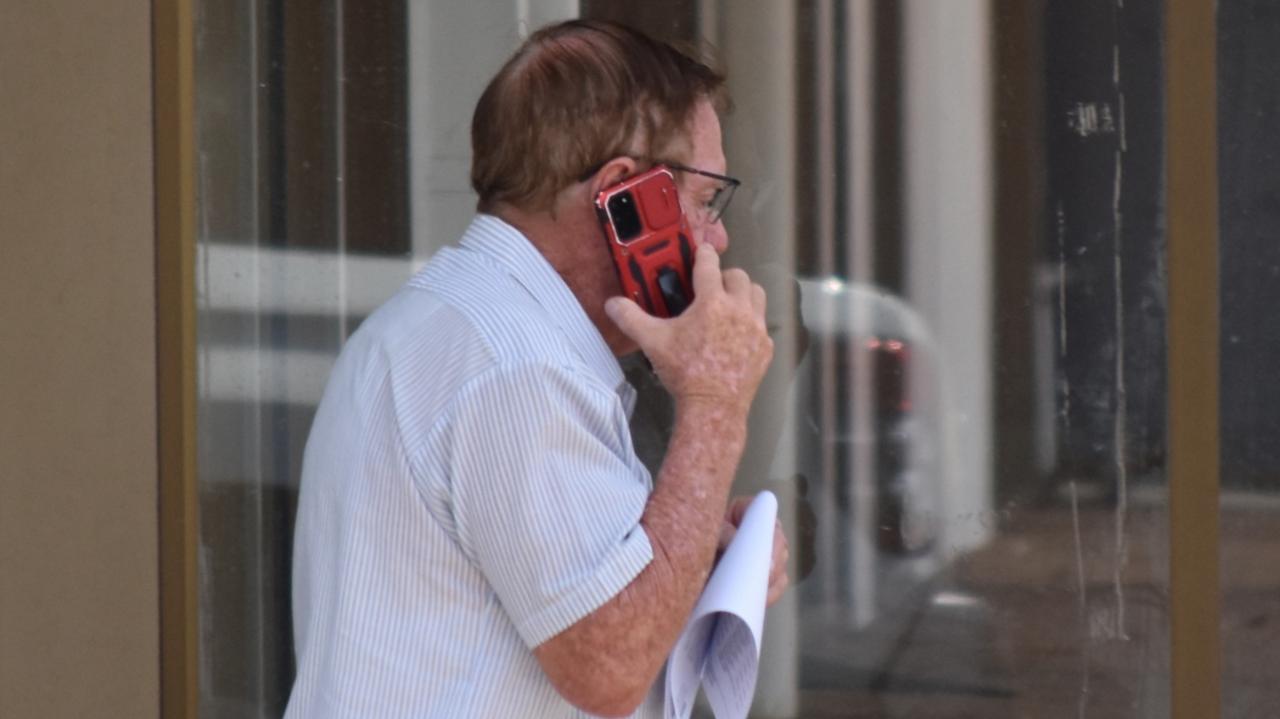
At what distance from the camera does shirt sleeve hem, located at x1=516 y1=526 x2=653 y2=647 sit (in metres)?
1.77

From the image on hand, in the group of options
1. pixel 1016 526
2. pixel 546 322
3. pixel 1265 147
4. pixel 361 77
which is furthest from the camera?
pixel 361 77

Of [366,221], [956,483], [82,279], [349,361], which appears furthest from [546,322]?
[82,279]

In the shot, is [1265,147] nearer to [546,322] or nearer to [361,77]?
[546,322]

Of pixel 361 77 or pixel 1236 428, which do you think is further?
pixel 361 77

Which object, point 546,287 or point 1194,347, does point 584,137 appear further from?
point 1194,347

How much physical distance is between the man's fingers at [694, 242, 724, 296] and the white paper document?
0.26 metres

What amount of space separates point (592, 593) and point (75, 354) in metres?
2.05

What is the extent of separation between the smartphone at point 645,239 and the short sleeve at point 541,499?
22 cm

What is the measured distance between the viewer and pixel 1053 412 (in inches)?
114

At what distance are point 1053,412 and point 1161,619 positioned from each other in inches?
15.6

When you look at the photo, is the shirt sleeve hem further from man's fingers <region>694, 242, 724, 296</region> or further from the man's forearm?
man's fingers <region>694, 242, 724, 296</region>

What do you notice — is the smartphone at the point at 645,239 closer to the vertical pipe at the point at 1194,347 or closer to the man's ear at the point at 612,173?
the man's ear at the point at 612,173

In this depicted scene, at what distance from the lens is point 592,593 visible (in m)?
1.77

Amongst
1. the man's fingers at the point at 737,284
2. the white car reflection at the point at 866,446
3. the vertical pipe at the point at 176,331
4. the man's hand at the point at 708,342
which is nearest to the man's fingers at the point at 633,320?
the man's hand at the point at 708,342
